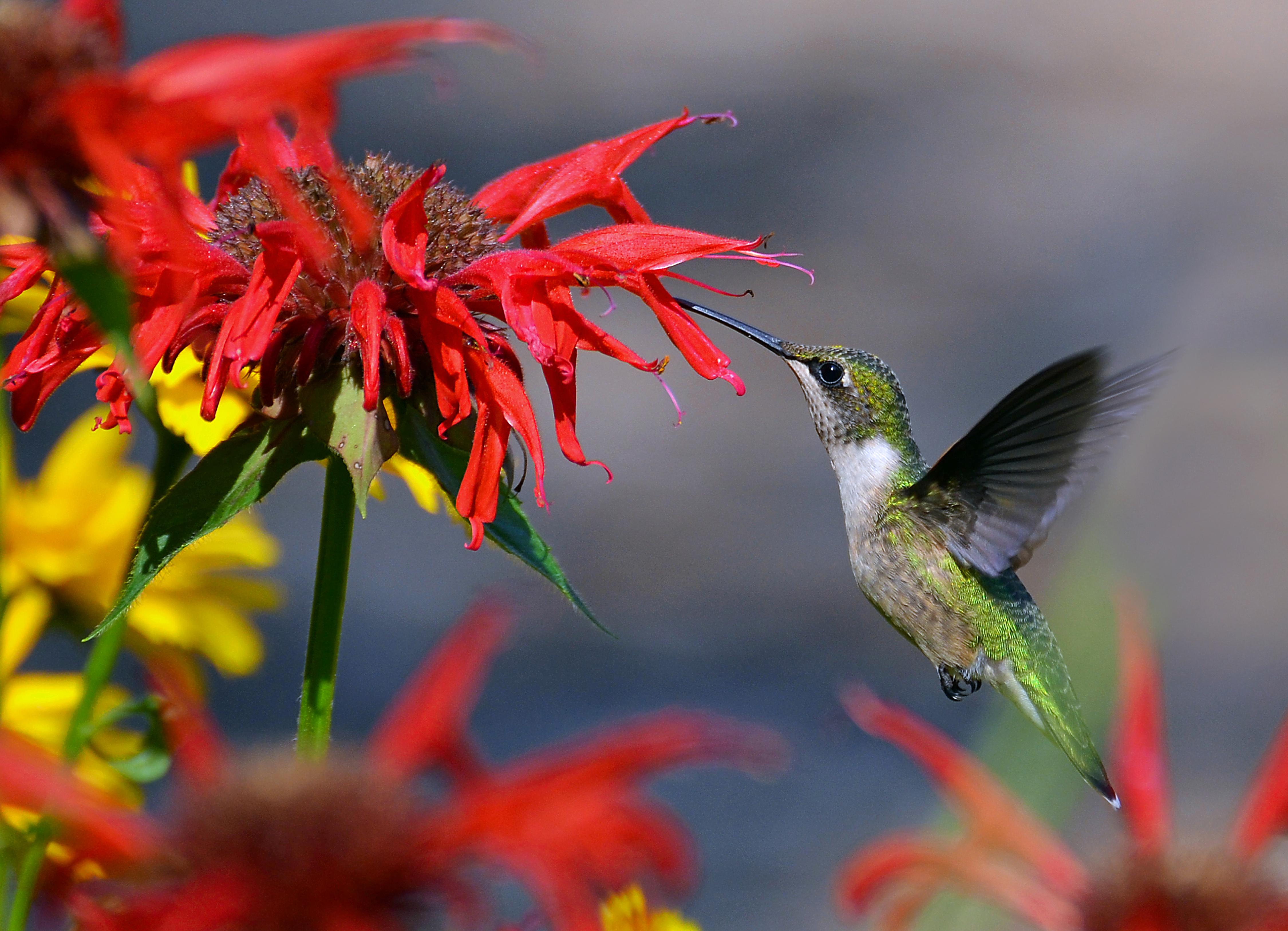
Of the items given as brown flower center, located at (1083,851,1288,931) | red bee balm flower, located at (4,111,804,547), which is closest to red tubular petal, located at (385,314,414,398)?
red bee balm flower, located at (4,111,804,547)

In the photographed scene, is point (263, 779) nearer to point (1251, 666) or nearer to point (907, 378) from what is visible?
point (1251, 666)

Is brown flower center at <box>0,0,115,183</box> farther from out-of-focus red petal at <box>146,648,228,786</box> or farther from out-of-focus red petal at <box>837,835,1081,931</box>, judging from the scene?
out-of-focus red petal at <box>837,835,1081,931</box>

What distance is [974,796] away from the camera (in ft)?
2.19

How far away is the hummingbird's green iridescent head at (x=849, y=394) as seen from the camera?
3.41 ft

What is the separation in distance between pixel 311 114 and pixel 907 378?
305 centimetres

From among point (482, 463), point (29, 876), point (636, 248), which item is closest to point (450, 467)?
point (482, 463)

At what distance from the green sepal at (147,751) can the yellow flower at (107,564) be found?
0.47 ft

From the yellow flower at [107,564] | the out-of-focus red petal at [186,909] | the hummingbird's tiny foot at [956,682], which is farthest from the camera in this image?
the hummingbird's tiny foot at [956,682]

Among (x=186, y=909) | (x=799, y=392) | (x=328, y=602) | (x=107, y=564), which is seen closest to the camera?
(x=186, y=909)

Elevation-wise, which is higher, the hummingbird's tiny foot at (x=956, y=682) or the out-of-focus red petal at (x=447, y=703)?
the out-of-focus red petal at (x=447, y=703)

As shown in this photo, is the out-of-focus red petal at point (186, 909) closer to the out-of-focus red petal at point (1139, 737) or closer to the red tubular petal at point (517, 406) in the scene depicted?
the red tubular petal at point (517, 406)

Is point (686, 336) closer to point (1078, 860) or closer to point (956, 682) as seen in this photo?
point (1078, 860)

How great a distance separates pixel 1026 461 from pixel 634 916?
1.52 ft

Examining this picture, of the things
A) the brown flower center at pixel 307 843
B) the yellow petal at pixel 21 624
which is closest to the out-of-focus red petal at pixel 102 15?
the brown flower center at pixel 307 843
